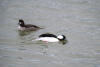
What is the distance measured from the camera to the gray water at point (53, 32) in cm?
1387

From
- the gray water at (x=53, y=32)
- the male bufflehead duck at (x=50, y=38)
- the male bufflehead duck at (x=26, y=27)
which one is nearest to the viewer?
the gray water at (x=53, y=32)

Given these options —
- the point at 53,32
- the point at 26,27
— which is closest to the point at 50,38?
the point at 53,32

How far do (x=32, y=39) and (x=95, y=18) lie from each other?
194 inches

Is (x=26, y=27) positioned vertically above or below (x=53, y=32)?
above

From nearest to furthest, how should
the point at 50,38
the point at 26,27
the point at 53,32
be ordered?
1. the point at 50,38
2. the point at 53,32
3. the point at 26,27

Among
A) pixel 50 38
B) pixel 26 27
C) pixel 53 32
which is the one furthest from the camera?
pixel 26 27

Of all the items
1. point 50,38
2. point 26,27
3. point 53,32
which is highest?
point 26,27

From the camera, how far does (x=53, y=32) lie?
Answer: 17797 millimetres

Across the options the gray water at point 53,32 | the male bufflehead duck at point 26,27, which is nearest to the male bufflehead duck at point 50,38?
the gray water at point 53,32

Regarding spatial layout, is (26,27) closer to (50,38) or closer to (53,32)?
(53,32)

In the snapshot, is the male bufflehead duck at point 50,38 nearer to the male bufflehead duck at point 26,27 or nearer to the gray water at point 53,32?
the gray water at point 53,32

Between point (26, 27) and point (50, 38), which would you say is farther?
point (26, 27)

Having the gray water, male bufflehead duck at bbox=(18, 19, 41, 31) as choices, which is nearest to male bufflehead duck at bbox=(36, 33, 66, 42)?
the gray water

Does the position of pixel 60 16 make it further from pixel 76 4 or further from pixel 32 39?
pixel 32 39
